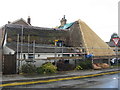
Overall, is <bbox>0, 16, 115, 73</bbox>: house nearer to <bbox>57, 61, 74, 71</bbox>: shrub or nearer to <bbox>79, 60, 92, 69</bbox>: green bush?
<bbox>57, 61, 74, 71</bbox>: shrub

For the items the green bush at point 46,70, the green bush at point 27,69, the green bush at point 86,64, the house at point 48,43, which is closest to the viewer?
the green bush at point 27,69

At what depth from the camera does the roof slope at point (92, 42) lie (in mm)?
24984

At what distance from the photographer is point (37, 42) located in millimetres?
21531

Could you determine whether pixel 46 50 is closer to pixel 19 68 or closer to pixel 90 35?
pixel 19 68

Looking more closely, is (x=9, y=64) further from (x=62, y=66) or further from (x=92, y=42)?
(x=92, y=42)

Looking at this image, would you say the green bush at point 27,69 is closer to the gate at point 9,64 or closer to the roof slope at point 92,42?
the gate at point 9,64

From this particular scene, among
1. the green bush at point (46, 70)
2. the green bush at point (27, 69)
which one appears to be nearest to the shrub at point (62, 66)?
the green bush at point (46, 70)

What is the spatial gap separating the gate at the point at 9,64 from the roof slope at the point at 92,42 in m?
13.0

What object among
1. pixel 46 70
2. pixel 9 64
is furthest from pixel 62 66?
pixel 9 64

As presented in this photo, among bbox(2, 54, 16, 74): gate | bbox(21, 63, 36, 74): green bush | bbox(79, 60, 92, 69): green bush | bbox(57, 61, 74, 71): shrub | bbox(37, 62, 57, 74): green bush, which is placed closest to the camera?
bbox(2, 54, 16, 74): gate

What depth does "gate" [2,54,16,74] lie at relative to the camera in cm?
1373

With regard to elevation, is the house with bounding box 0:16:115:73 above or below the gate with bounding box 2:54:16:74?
above

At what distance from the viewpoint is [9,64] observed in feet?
45.8

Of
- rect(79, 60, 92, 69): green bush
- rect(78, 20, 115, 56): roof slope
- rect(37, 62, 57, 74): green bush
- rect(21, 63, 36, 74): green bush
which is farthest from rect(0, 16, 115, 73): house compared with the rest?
rect(37, 62, 57, 74): green bush
